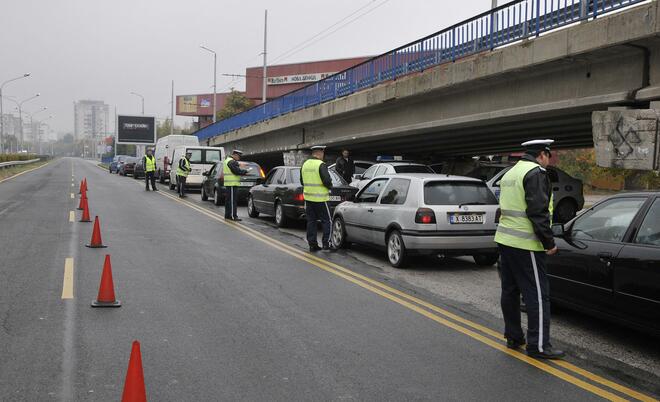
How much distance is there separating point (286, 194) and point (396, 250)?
5.48m

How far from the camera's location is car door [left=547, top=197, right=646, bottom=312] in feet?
18.9

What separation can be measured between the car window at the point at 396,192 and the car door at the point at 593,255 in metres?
3.66

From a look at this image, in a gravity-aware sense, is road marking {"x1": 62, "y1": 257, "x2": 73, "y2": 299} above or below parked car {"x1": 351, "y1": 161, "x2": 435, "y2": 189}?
below

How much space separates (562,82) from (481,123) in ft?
10.2

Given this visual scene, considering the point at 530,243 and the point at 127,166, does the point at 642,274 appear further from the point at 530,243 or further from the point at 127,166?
the point at 127,166

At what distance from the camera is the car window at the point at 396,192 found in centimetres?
1001

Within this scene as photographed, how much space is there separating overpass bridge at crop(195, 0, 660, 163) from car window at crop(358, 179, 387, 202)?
4096 millimetres

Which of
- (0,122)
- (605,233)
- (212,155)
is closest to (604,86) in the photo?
(605,233)

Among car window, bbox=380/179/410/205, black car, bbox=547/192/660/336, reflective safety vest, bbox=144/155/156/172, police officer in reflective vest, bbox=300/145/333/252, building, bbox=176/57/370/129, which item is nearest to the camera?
black car, bbox=547/192/660/336

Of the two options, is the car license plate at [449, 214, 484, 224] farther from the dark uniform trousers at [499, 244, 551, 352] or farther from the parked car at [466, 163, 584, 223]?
the parked car at [466, 163, 584, 223]

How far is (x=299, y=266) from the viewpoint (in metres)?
9.64

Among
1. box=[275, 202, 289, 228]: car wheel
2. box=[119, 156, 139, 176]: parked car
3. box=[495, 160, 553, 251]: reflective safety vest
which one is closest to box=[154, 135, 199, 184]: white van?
box=[119, 156, 139, 176]: parked car

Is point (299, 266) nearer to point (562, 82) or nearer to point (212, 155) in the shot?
point (562, 82)

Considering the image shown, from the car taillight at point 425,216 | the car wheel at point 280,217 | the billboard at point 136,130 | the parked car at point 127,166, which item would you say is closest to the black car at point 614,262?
the car taillight at point 425,216
